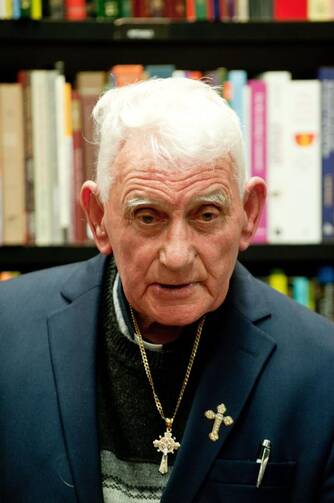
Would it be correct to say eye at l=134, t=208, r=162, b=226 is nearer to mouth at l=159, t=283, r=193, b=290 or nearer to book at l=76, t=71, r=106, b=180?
mouth at l=159, t=283, r=193, b=290

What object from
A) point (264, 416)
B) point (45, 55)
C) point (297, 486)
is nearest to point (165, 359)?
point (264, 416)

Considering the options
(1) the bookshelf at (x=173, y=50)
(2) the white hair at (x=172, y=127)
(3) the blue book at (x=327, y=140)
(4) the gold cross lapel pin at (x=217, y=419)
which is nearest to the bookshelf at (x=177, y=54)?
(1) the bookshelf at (x=173, y=50)

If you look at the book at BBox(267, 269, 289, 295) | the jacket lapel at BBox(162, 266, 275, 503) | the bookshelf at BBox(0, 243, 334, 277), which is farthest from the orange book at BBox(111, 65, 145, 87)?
the jacket lapel at BBox(162, 266, 275, 503)

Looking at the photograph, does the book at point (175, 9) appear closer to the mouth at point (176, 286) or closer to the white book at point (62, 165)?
the white book at point (62, 165)

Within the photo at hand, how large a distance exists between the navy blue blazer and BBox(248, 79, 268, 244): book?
0.61m

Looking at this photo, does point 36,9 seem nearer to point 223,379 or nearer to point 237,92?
point 237,92

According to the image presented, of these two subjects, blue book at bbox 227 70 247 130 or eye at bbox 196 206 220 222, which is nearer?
eye at bbox 196 206 220 222

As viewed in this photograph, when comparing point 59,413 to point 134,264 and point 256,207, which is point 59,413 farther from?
point 256,207

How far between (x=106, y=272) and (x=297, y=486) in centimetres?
49

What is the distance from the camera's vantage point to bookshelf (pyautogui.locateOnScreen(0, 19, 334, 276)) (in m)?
2.03

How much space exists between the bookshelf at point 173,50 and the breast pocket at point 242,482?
75 centimetres

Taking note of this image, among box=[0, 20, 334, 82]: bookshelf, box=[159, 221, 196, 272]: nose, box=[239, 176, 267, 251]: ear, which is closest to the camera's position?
box=[159, 221, 196, 272]: nose

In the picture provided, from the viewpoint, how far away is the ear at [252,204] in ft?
4.60

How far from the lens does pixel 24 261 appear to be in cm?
208
